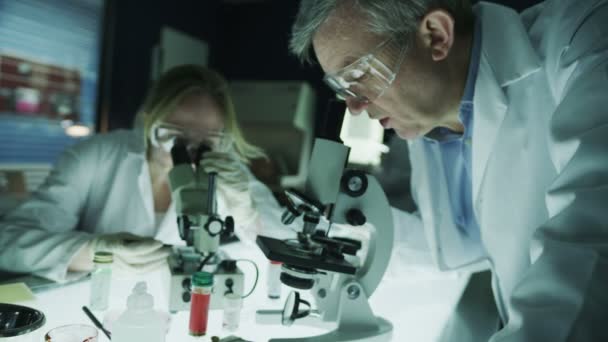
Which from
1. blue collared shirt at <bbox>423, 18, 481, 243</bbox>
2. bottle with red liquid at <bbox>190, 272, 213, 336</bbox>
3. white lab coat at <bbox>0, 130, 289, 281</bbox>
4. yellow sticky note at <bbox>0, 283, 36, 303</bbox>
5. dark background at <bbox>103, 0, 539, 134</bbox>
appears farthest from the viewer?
dark background at <bbox>103, 0, 539, 134</bbox>

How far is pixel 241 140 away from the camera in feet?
6.78

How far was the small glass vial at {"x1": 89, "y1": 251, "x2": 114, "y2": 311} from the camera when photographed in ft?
3.84

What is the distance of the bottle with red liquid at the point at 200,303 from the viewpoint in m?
1.04

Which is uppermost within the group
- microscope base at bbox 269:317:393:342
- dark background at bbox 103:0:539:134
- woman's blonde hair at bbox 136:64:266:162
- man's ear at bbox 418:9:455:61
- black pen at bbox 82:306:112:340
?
dark background at bbox 103:0:539:134

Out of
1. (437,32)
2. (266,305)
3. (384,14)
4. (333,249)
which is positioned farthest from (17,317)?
(437,32)

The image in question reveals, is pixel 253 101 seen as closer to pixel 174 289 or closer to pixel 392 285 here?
pixel 392 285

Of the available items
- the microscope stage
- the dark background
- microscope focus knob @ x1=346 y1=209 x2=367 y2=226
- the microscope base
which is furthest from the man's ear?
the dark background

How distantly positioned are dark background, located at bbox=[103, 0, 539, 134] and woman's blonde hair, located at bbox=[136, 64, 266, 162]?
1.58 meters

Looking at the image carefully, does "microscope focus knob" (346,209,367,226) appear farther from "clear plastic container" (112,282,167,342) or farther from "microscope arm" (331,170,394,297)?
"clear plastic container" (112,282,167,342)

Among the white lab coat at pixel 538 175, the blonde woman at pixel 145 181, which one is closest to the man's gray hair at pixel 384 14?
the white lab coat at pixel 538 175

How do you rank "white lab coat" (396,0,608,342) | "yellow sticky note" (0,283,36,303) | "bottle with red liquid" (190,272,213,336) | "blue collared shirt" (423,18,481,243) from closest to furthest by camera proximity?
"white lab coat" (396,0,608,342) → "bottle with red liquid" (190,272,213,336) → "yellow sticky note" (0,283,36,303) → "blue collared shirt" (423,18,481,243)

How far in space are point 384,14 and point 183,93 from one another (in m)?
1.02

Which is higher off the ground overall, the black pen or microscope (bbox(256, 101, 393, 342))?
microscope (bbox(256, 101, 393, 342))

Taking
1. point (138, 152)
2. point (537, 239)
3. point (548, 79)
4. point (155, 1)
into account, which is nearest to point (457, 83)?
point (548, 79)
